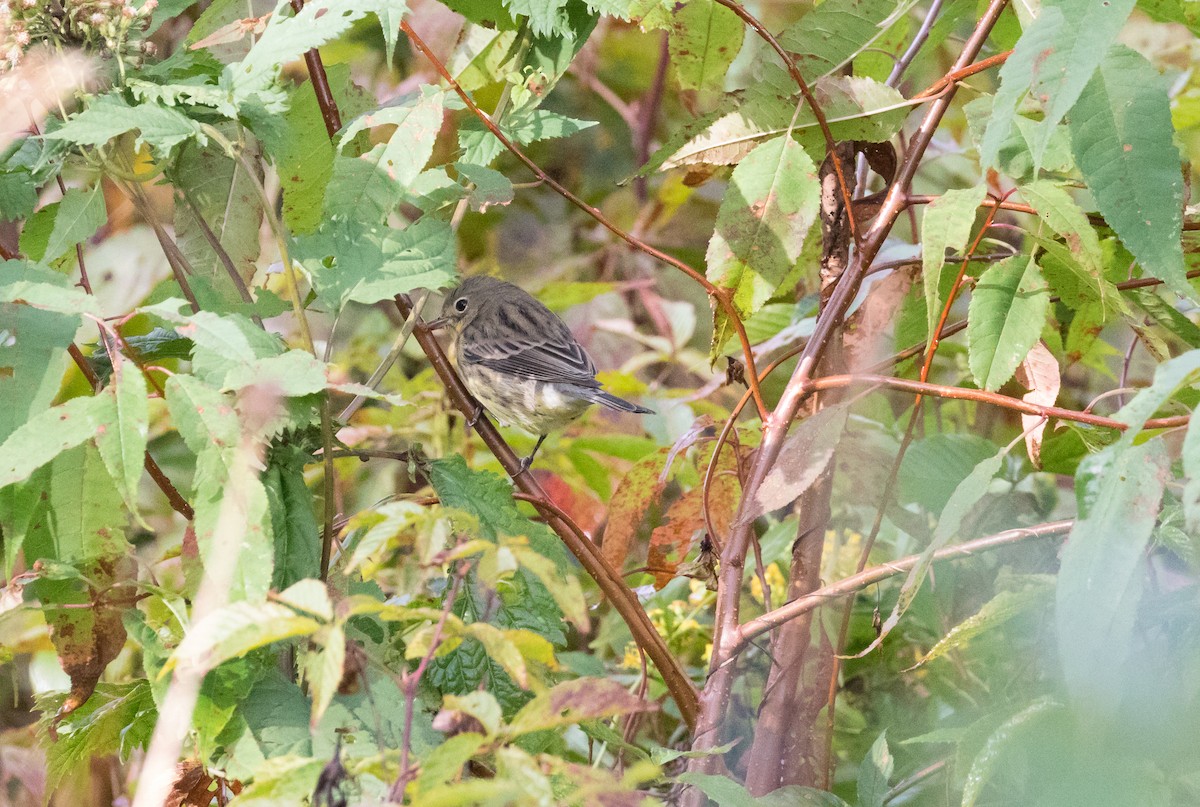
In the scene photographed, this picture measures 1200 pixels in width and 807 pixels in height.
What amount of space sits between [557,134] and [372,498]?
242 centimetres

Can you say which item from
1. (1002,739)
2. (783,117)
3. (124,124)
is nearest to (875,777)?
(1002,739)

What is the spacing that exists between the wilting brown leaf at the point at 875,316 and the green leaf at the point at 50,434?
1363 mm

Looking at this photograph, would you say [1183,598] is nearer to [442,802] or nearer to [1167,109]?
[1167,109]

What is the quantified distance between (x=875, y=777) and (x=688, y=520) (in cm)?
62

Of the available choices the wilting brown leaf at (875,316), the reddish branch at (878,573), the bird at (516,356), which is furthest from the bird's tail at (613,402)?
the reddish branch at (878,573)

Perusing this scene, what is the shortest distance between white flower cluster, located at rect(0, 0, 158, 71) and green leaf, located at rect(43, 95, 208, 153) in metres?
0.11

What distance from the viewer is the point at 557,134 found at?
1.75 metres

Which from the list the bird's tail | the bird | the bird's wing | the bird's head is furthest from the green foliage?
the bird's head

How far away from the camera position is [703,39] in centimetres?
197

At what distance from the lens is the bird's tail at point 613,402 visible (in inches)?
123

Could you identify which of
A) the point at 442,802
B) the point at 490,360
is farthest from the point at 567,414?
the point at 442,802

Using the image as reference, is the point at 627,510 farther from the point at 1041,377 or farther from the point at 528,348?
the point at 528,348

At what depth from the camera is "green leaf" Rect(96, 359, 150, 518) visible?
1.21 metres

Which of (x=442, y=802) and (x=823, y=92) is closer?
(x=442, y=802)
